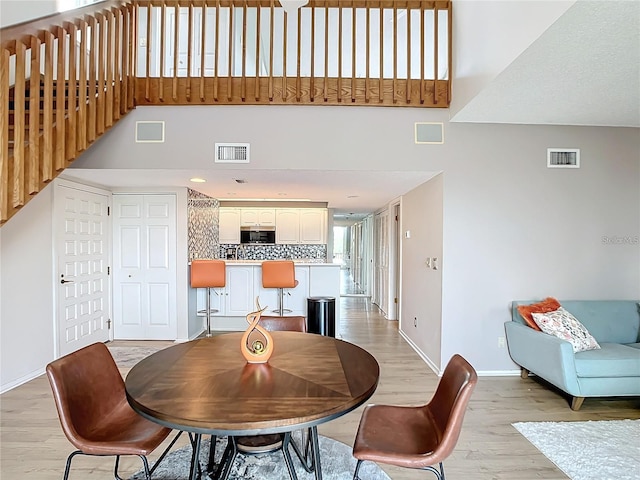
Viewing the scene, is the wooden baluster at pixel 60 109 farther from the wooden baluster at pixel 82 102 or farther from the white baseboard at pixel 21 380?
the white baseboard at pixel 21 380

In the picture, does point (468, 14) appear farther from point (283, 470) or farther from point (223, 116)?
point (283, 470)

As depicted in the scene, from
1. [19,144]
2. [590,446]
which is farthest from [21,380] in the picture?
[590,446]

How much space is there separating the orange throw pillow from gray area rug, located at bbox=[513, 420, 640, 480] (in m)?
0.88

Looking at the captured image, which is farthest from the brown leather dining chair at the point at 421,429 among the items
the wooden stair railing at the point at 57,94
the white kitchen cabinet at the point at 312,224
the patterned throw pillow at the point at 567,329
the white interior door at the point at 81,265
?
the white kitchen cabinet at the point at 312,224

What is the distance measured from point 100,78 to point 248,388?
3.16 metres

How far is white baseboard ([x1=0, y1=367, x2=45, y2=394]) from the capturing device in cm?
329

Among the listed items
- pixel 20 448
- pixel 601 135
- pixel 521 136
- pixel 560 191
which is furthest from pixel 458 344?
pixel 20 448

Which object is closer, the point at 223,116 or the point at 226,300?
the point at 223,116

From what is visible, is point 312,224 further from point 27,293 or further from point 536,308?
point 27,293

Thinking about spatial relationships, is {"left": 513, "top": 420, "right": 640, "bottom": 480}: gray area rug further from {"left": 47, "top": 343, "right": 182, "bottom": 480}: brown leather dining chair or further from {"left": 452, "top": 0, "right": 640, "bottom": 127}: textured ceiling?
{"left": 452, "top": 0, "right": 640, "bottom": 127}: textured ceiling

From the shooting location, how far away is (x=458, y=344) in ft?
12.3

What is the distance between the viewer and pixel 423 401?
3.14m

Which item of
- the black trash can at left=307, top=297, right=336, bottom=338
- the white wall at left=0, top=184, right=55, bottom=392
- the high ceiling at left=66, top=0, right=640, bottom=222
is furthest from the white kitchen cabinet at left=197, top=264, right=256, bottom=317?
the white wall at left=0, top=184, right=55, bottom=392

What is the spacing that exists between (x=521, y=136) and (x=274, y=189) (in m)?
3.06
